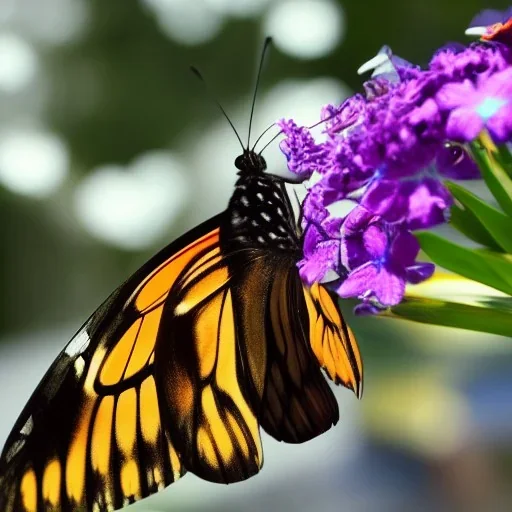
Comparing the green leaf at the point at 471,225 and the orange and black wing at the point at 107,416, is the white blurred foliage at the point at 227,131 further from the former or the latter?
the green leaf at the point at 471,225

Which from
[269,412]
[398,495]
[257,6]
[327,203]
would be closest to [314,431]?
[269,412]

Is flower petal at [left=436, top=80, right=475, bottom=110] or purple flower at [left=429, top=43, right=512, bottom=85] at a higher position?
purple flower at [left=429, top=43, right=512, bottom=85]

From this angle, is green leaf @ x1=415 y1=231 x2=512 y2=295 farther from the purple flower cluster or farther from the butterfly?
the butterfly

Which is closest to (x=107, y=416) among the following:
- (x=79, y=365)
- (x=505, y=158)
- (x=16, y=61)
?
(x=79, y=365)

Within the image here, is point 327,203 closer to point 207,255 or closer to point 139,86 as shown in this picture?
point 207,255

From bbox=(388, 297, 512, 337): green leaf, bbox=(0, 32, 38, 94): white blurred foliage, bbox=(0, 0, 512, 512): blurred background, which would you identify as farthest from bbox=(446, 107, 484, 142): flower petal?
bbox=(0, 32, 38, 94): white blurred foliage

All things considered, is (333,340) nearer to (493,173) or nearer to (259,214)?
(259,214)
